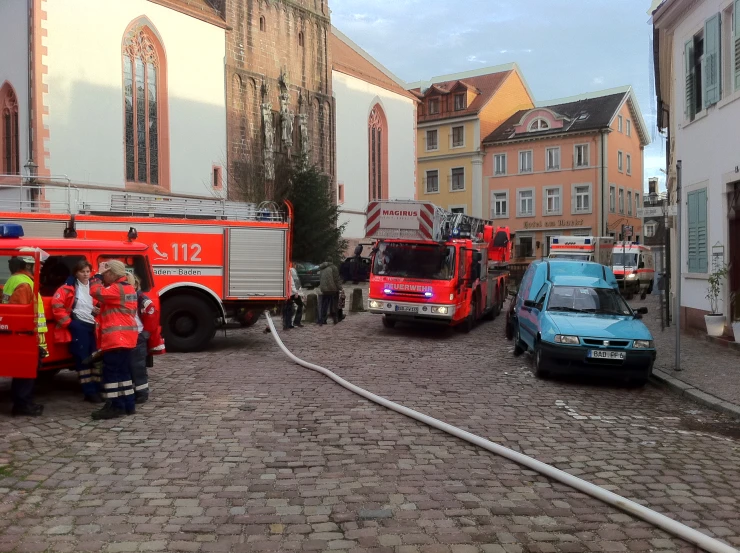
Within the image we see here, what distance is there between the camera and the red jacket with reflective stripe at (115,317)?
24.6 feet

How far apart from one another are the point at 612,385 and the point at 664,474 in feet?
16.6

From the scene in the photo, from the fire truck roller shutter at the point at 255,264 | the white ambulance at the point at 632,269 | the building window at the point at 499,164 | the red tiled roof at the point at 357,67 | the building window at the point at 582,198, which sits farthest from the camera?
the building window at the point at 499,164

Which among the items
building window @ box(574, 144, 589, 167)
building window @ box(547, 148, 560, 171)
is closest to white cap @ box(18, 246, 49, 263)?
building window @ box(574, 144, 589, 167)

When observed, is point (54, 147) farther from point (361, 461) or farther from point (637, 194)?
point (637, 194)

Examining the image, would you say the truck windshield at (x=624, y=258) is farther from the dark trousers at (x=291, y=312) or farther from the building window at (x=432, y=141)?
the building window at (x=432, y=141)

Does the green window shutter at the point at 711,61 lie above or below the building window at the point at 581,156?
below

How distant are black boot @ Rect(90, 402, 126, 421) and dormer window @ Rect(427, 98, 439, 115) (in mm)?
53877

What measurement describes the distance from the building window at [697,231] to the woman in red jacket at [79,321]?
40.9 feet

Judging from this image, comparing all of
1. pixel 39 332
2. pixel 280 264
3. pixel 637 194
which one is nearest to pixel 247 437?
pixel 39 332

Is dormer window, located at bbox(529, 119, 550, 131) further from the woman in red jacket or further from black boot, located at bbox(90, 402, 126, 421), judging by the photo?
black boot, located at bbox(90, 402, 126, 421)

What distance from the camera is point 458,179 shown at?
57.5m

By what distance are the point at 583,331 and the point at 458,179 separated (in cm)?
4808

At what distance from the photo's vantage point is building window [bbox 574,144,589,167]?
169 feet

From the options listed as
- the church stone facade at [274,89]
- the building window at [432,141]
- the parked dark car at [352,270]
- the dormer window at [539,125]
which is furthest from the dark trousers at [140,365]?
the building window at [432,141]
